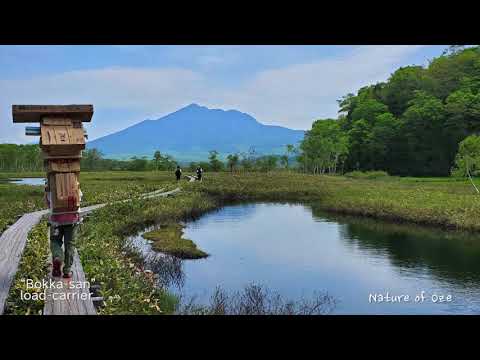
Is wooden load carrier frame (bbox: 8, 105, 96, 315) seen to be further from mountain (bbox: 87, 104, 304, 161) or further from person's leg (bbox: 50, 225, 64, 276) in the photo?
mountain (bbox: 87, 104, 304, 161)

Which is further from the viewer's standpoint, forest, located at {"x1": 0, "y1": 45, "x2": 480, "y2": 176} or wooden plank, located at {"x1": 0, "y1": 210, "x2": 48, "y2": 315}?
forest, located at {"x1": 0, "y1": 45, "x2": 480, "y2": 176}

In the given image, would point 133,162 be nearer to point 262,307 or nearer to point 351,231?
point 351,231

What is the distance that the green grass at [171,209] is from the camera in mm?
7664

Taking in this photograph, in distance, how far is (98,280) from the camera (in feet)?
24.2

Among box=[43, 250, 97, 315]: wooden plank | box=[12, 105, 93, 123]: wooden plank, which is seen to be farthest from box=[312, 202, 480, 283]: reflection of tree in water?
box=[12, 105, 93, 123]: wooden plank

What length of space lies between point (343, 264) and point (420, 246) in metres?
3.32

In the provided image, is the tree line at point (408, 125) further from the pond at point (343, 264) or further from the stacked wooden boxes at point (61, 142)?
the stacked wooden boxes at point (61, 142)

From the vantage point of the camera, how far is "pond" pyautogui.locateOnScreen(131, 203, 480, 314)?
30.0 ft

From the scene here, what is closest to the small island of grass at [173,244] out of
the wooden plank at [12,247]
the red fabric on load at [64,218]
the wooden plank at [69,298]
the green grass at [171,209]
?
the green grass at [171,209]

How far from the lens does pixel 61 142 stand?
6.05 m

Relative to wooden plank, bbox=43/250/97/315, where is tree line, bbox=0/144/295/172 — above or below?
above

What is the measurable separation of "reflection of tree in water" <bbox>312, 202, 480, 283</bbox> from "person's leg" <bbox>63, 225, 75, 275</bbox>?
26.9ft

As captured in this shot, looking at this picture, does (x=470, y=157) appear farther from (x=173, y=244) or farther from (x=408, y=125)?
(x=173, y=244)

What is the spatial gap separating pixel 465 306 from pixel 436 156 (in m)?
28.4
